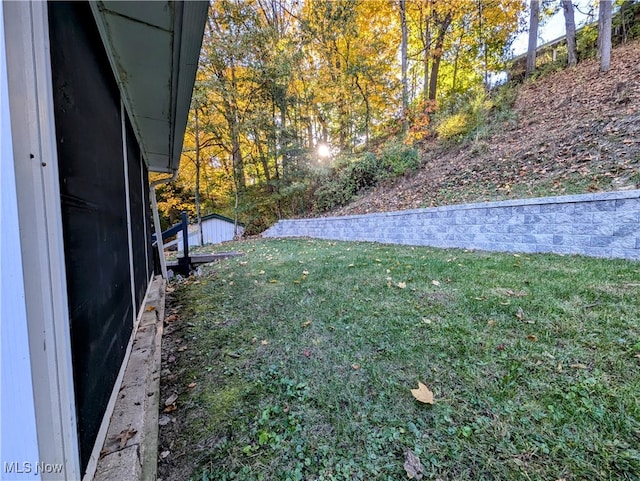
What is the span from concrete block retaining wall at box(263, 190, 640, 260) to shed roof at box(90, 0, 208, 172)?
13.8ft

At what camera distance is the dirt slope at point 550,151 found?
4562mm

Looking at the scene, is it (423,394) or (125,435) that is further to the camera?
(423,394)

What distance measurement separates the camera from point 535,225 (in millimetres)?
3912

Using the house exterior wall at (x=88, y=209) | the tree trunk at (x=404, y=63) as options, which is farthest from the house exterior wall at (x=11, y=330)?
the tree trunk at (x=404, y=63)

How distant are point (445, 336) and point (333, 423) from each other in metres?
1.06

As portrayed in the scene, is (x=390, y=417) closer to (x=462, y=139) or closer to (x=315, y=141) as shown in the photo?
(x=462, y=139)

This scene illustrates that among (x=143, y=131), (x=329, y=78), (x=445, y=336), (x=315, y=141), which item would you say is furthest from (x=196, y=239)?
(x=445, y=336)

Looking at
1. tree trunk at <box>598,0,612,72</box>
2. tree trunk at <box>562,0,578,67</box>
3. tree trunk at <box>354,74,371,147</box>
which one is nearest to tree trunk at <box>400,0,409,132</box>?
tree trunk at <box>354,74,371,147</box>

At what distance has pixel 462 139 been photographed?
8.82 meters

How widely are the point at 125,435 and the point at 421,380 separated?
59.1 inches

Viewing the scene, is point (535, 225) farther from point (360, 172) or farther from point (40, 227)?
point (360, 172)

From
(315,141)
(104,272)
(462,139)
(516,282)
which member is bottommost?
(516,282)

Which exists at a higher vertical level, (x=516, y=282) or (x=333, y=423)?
(x=516, y=282)

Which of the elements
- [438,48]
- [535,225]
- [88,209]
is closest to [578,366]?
[88,209]
